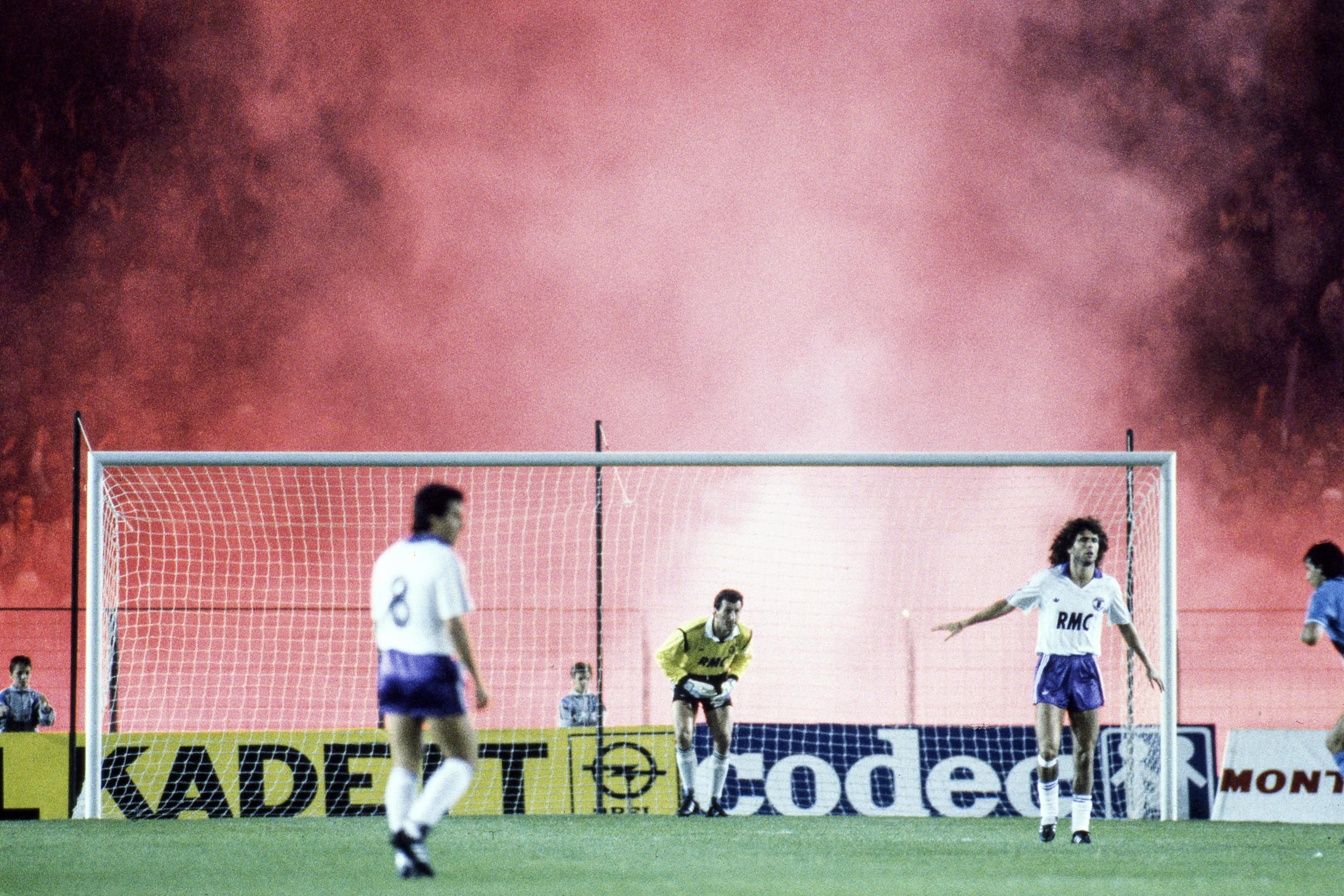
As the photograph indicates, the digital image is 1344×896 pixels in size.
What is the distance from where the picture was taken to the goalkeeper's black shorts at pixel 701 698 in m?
10.8

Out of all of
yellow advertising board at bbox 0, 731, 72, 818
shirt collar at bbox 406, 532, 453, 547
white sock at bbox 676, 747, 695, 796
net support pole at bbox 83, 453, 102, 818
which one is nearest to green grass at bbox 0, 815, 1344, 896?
net support pole at bbox 83, 453, 102, 818

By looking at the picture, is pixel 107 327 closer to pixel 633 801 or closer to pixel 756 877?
pixel 633 801

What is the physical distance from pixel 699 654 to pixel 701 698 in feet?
1.05

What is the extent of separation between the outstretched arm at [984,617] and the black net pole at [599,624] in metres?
3.35

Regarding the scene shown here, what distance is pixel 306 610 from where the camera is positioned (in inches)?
524

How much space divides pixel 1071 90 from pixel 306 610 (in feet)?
38.2

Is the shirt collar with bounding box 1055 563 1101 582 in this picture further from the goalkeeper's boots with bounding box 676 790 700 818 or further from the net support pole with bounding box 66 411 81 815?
the net support pole with bounding box 66 411 81 815

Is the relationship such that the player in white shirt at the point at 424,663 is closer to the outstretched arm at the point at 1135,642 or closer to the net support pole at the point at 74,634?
the outstretched arm at the point at 1135,642

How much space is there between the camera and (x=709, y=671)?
35.6 ft

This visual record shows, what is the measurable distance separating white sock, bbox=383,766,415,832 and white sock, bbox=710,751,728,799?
5261 mm

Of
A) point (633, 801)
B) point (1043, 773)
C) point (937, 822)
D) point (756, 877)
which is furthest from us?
point (633, 801)

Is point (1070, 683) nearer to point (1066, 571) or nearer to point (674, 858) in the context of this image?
point (1066, 571)

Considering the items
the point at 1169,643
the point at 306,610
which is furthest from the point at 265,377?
the point at 1169,643

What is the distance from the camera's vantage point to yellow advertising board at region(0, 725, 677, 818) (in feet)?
37.8
